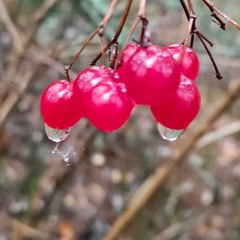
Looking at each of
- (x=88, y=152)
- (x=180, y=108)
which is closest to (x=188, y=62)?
(x=180, y=108)

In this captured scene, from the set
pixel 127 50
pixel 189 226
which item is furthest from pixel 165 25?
pixel 127 50

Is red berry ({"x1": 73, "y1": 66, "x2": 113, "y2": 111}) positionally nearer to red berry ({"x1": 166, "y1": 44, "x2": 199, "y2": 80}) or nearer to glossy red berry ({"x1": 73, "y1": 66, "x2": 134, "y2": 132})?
glossy red berry ({"x1": 73, "y1": 66, "x2": 134, "y2": 132})

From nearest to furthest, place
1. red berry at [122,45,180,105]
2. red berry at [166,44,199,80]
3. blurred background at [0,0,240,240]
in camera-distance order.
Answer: red berry at [122,45,180,105] < red berry at [166,44,199,80] < blurred background at [0,0,240,240]

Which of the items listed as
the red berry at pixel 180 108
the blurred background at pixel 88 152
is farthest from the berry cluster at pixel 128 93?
the blurred background at pixel 88 152

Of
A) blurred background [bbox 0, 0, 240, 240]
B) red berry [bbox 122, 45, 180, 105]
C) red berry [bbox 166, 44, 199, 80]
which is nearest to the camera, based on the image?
red berry [bbox 122, 45, 180, 105]

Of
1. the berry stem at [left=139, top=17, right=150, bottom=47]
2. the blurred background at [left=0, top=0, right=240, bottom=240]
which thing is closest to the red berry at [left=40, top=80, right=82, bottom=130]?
the berry stem at [left=139, top=17, right=150, bottom=47]

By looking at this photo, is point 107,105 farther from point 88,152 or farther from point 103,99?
point 88,152
